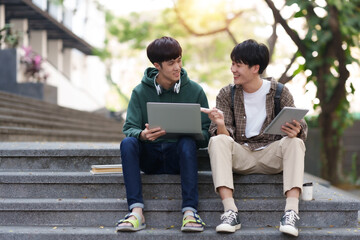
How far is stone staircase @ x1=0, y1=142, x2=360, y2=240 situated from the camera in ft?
12.5

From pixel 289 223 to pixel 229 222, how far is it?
0.40m

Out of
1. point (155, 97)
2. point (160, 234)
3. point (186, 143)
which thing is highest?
point (155, 97)

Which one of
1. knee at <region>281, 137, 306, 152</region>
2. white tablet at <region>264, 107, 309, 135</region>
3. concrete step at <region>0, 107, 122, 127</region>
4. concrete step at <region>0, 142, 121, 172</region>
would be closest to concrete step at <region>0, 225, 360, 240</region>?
knee at <region>281, 137, 306, 152</region>

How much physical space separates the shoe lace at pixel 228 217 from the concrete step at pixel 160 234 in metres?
0.09

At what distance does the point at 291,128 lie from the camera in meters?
3.89

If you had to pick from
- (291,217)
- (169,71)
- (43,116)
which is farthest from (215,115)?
(43,116)

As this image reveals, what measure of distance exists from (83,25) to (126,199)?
26.7 metres

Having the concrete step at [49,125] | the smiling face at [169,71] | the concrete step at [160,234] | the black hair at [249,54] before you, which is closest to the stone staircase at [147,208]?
the concrete step at [160,234]

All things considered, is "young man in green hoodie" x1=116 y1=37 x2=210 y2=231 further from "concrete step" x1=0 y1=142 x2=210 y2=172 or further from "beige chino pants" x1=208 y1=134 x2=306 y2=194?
"concrete step" x1=0 y1=142 x2=210 y2=172

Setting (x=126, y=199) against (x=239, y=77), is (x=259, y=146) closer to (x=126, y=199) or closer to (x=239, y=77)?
(x=239, y=77)

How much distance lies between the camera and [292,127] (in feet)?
12.7

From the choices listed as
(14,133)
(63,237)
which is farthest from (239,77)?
(14,133)

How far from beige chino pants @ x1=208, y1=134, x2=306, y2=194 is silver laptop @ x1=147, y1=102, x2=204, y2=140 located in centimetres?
20

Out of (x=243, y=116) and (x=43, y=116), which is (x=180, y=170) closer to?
(x=243, y=116)
